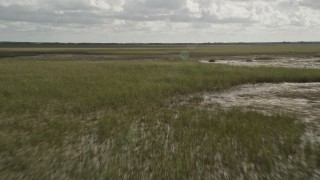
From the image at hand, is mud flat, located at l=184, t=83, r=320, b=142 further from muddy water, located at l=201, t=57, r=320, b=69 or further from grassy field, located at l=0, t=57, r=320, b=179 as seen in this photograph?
muddy water, located at l=201, t=57, r=320, b=69

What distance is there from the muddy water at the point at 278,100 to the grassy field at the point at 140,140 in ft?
4.32

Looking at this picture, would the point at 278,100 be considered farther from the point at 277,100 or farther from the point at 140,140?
the point at 140,140

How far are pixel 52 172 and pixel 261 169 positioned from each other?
5162mm

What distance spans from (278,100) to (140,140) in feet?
36.0

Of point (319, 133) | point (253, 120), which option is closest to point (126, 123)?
point (253, 120)

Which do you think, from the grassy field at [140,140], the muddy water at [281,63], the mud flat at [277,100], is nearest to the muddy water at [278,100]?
the mud flat at [277,100]

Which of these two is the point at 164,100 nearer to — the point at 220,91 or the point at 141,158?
the point at 220,91

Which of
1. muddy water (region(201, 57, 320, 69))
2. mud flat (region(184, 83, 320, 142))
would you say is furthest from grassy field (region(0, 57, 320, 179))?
muddy water (region(201, 57, 320, 69))

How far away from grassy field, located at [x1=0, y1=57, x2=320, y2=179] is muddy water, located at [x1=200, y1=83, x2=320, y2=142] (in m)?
1.32

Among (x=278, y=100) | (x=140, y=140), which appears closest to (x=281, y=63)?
(x=278, y=100)

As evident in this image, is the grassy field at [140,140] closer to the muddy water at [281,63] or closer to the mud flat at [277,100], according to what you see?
the mud flat at [277,100]

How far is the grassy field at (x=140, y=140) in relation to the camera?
27.1 feet

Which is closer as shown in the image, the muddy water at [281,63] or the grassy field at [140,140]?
the grassy field at [140,140]

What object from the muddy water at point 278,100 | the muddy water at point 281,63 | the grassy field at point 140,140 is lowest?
the muddy water at point 281,63
